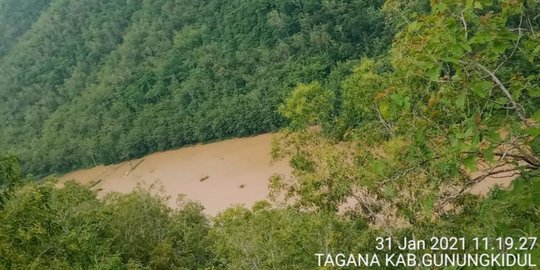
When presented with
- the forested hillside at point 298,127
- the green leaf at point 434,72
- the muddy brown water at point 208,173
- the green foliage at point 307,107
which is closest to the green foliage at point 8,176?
the forested hillside at point 298,127

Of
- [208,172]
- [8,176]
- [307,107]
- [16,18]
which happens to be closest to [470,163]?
[8,176]

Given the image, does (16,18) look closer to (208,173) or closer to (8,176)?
(208,173)

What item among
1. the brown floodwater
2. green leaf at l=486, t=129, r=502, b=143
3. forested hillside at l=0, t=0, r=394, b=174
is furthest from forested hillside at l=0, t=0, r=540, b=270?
the brown floodwater

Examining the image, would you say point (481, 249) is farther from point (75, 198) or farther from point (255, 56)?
point (255, 56)

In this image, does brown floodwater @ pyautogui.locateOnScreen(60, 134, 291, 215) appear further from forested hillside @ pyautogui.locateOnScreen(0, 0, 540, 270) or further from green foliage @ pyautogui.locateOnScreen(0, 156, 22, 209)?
green foliage @ pyautogui.locateOnScreen(0, 156, 22, 209)

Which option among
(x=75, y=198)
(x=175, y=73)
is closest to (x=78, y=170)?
(x=175, y=73)

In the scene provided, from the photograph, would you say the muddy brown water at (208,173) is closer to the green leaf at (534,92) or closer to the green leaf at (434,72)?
the green leaf at (534,92)
